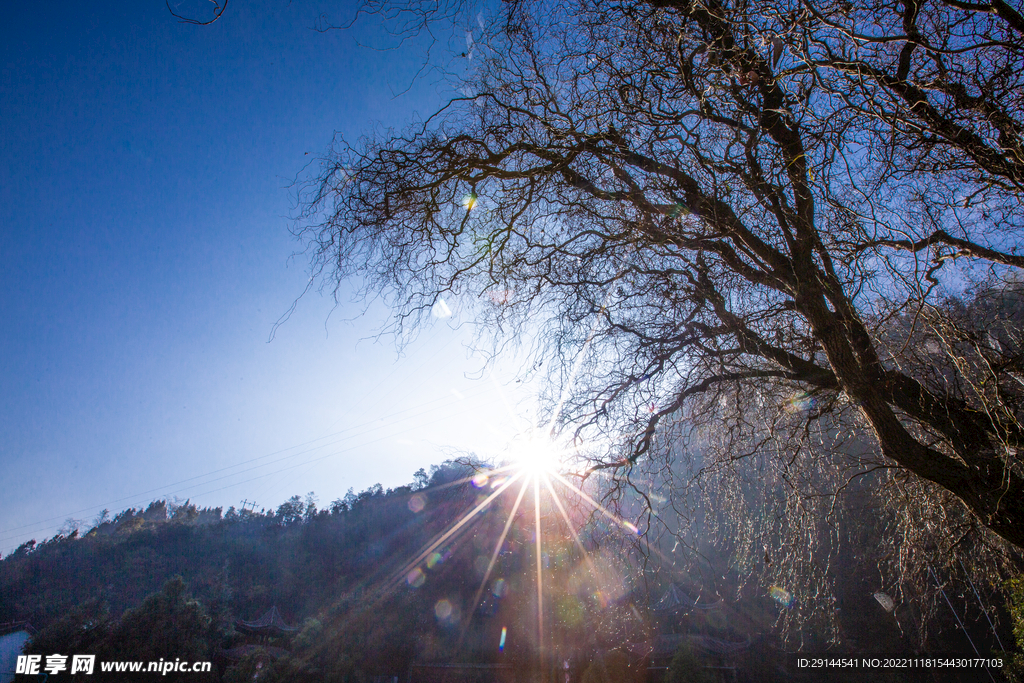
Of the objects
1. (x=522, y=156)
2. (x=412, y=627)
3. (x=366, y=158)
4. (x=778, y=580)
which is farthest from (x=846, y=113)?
(x=412, y=627)

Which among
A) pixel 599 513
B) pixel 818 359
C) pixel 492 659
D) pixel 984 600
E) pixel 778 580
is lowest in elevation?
pixel 492 659

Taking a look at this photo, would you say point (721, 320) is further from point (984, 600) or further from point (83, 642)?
point (83, 642)

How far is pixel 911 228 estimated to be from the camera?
189 cm

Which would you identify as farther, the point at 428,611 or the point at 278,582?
the point at 278,582

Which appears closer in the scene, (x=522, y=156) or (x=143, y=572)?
(x=522, y=156)

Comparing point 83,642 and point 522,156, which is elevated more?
point 522,156

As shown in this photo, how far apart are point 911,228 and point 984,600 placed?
9.73 feet

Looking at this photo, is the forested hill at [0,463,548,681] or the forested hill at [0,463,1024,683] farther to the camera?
the forested hill at [0,463,548,681]

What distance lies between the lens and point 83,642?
13297 millimetres

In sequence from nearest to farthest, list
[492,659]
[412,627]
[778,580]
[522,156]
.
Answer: [522,156]
[778,580]
[492,659]
[412,627]


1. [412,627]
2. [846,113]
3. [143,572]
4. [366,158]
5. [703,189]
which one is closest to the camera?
[846,113]

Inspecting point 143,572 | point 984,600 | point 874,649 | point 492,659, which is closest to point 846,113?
point 984,600

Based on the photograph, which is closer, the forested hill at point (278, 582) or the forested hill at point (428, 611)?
the forested hill at point (428, 611)

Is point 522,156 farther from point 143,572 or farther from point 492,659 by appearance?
point 143,572
